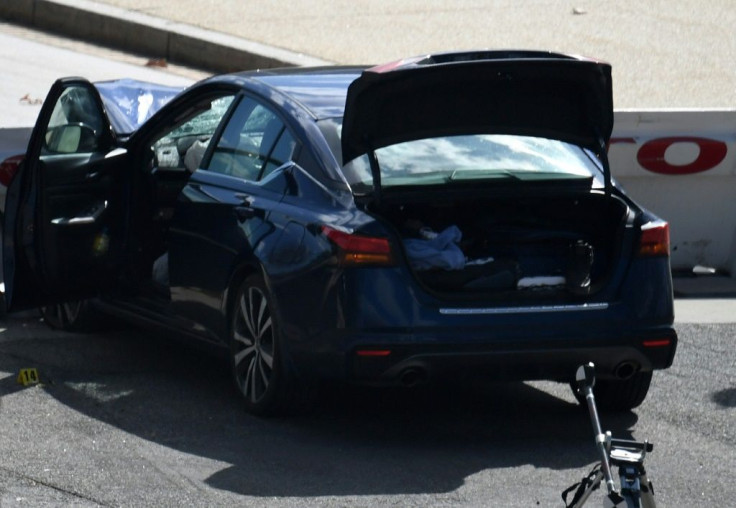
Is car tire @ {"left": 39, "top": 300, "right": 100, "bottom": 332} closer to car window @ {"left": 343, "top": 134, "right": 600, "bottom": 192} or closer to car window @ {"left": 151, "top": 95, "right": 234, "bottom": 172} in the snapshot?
car window @ {"left": 151, "top": 95, "right": 234, "bottom": 172}

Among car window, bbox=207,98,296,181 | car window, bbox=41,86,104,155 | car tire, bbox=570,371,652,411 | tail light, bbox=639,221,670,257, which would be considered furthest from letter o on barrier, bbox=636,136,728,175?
car window, bbox=41,86,104,155

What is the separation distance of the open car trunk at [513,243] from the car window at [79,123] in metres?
2.10

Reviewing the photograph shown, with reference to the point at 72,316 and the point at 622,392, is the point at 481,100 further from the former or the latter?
the point at 72,316

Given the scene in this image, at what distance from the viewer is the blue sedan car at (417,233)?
6.67m

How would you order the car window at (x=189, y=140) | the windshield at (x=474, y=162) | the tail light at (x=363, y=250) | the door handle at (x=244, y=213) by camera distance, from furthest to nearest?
the car window at (x=189, y=140)
the door handle at (x=244, y=213)
the windshield at (x=474, y=162)
the tail light at (x=363, y=250)

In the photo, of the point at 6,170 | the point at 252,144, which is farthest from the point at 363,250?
the point at 6,170

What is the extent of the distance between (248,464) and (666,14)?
47.0 feet

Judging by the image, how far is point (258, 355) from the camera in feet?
23.6

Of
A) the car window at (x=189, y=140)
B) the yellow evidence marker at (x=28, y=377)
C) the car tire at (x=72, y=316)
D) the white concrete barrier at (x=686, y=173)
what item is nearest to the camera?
the yellow evidence marker at (x=28, y=377)

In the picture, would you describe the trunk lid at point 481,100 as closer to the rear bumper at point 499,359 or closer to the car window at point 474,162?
the car window at point 474,162

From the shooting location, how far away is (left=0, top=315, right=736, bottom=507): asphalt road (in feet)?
20.4

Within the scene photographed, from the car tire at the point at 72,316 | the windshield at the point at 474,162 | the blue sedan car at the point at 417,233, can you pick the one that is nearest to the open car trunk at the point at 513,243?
the blue sedan car at the point at 417,233

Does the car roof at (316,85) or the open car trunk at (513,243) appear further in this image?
the car roof at (316,85)

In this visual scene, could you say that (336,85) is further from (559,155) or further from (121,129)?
(121,129)
